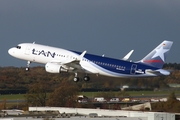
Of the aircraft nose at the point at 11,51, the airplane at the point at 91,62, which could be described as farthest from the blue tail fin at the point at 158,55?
the aircraft nose at the point at 11,51

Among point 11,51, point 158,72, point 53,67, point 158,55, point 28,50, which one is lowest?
point 158,72

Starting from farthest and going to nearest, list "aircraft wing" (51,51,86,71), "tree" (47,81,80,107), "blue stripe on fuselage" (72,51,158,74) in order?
"tree" (47,81,80,107), "aircraft wing" (51,51,86,71), "blue stripe on fuselage" (72,51,158,74)

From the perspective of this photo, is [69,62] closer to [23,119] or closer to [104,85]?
[104,85]

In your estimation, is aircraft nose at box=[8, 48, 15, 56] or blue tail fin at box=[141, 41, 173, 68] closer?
blue tail fin at box=[141, 41, 173, 68]

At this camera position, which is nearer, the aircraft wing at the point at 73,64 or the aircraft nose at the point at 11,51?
the aircraft wing at the point at 73,64

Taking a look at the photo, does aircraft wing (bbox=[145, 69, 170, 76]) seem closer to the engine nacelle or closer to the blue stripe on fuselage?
the blue stripe on fuselage

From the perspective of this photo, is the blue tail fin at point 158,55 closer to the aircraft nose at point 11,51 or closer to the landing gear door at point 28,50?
the landing gear door at point 28,50

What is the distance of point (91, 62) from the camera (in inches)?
5002

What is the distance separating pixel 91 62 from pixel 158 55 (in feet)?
36.4

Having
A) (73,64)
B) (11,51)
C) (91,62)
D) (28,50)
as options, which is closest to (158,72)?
(91,62)

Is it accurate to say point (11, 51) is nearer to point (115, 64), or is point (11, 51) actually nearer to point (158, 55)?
point (115, 64)

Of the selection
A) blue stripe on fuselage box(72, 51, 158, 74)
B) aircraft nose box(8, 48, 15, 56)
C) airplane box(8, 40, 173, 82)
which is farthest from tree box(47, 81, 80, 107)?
blue stripe on fuselage box(72, 51, 158, 74)

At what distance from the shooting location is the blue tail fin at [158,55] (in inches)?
5049

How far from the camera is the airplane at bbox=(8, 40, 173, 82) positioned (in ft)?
411
